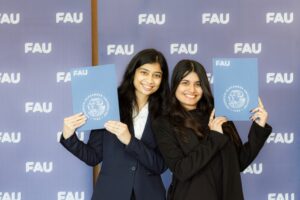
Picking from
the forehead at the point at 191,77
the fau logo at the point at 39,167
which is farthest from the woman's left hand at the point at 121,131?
the fau logo at the point at 39,167

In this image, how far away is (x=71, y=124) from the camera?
5.85ft

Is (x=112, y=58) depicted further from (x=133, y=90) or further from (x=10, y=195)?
(x=10, y=195)

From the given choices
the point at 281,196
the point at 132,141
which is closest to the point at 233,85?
the point at 132,141

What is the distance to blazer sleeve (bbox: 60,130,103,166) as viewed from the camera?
5.91 feet

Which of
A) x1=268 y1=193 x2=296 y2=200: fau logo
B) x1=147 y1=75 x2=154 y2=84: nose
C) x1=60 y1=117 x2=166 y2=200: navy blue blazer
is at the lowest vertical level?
x1=268 y1=193 x2=296 y2=200: fau logo

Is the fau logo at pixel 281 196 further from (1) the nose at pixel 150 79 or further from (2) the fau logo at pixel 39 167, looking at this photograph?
(2) the fau logo at pixel 39 167

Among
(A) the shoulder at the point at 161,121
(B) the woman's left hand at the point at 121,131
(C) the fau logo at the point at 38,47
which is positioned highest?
(C) the fau logo at the point at 38,47

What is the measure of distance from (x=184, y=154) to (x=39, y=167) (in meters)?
1.31

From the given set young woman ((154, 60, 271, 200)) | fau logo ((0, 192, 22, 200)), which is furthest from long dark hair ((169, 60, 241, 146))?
fau logo ((0, 192, 22, 200))

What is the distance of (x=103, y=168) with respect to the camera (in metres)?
1.82

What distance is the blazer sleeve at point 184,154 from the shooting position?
5.32ft

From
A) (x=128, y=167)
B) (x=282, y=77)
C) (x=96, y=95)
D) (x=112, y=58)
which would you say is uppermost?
(x=112, y=58)

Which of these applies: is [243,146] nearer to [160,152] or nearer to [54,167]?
[160,152]

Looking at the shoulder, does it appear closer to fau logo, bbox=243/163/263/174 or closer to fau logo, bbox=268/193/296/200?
fau logo, bbox=243/163/263/174
